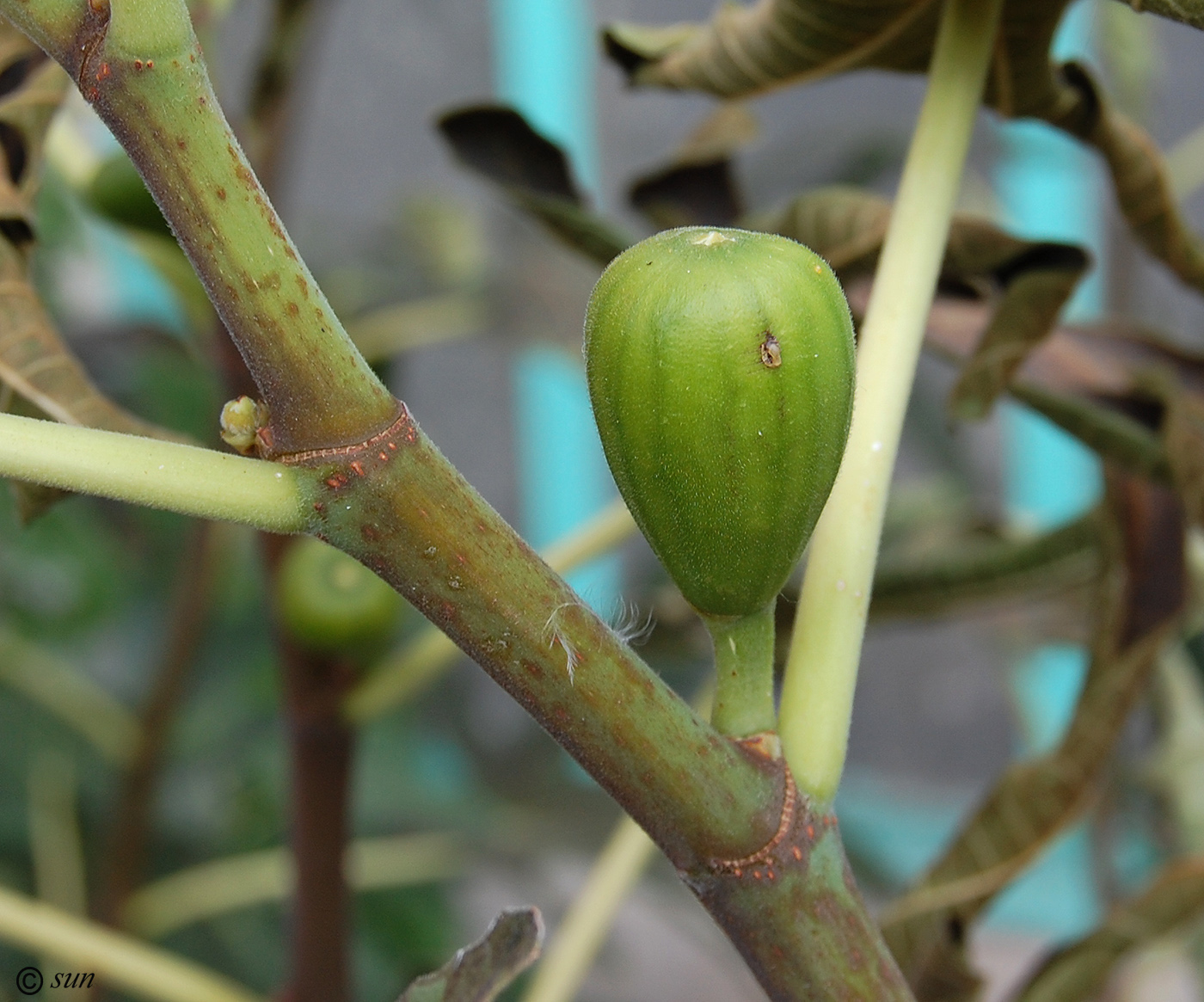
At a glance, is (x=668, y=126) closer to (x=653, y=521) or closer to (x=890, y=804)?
(x=890, y=804)

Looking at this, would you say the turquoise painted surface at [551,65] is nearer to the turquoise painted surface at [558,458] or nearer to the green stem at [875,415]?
the turquoise painted surface at [558,458]

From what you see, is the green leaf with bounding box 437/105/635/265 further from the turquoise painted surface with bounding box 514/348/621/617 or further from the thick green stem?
the turquoise painted surface with bounding box 514/348/621/617

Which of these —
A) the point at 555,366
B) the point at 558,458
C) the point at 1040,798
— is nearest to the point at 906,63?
the point at 1040,798

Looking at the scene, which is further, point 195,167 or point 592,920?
point 592,920

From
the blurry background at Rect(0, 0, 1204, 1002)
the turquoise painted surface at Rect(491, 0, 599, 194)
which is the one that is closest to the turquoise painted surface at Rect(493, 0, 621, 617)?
the turquoise painted surface at Rect(491, 0, 599, 194)

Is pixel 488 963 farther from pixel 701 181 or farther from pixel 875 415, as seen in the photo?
pixel 701 181
